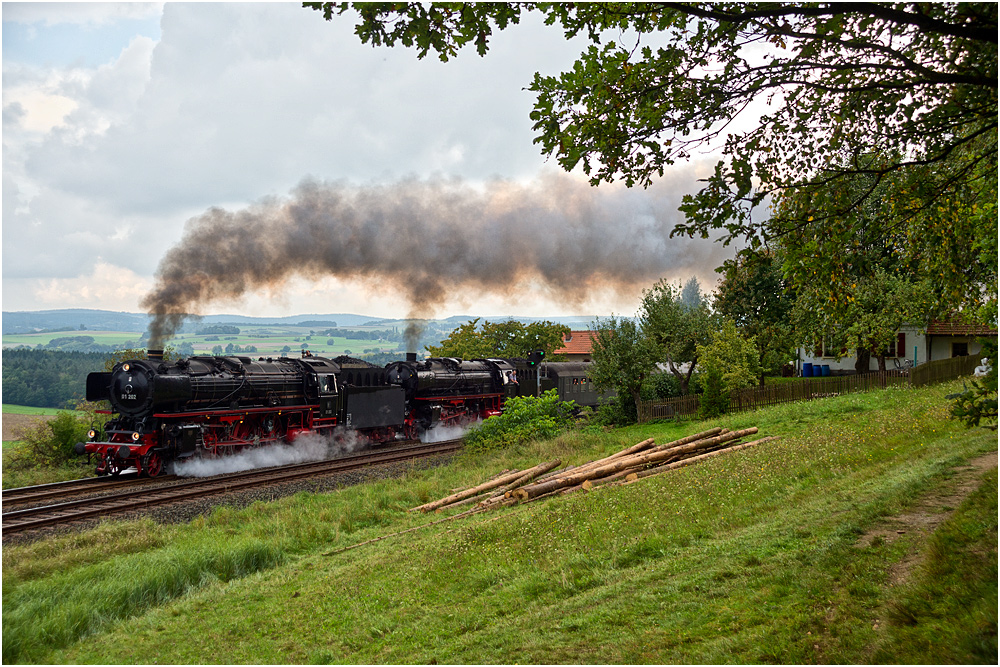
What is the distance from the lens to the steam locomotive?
18109 mm

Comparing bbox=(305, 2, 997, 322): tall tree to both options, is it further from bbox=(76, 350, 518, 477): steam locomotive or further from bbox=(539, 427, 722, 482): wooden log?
bbox=(76, 350, 518, 477): steam locomotive

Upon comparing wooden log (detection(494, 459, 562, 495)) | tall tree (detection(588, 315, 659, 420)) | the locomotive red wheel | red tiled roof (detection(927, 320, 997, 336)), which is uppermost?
red tiled roof (detection(927, 320, 997, 336))

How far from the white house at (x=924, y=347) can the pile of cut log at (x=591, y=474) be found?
1877cm

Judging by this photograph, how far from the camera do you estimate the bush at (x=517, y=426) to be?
74.0 ft

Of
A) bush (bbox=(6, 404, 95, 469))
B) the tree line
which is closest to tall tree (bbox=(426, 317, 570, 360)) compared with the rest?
the tree line

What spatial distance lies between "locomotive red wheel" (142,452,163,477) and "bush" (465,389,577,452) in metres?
9.82

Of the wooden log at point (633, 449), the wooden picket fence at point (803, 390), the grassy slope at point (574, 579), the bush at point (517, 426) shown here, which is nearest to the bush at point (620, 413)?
the wooden picket fence at point (803, 390)

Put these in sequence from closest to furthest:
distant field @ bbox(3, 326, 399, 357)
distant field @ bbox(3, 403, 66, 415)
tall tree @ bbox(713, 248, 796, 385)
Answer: distant field @ bbox(3, 403, 66, 415), tall tree @ bbox(713, 248, 796, 385), distant field @ bbox(3, 326, 399, 357)

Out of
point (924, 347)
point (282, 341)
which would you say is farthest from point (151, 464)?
point (282, 341)

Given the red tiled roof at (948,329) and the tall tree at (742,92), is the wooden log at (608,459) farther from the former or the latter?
the red tiled roof at (948,329)

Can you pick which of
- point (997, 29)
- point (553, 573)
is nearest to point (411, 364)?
point (553, 573)

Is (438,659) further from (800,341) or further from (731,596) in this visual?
(800,341)

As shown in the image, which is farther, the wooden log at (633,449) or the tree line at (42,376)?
the tree line at (42,376)

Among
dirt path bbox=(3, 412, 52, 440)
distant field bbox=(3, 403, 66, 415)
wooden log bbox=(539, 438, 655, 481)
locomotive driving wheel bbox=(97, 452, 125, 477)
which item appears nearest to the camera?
wooden log bbox=(539, 438, 655, 481)
